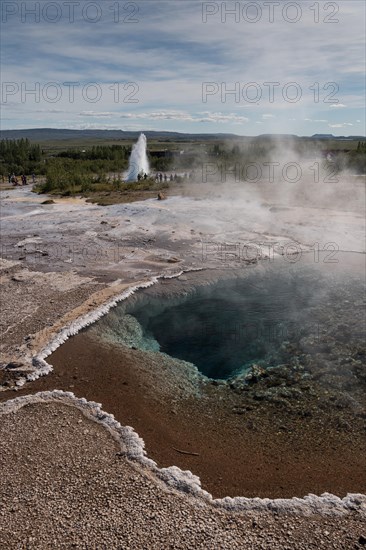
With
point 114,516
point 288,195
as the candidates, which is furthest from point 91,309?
point 288,195

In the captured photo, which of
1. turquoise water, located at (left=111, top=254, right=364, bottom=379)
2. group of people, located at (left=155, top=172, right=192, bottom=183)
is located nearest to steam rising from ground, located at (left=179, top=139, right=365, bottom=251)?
group of people, located at (left=155, top=172, right=192, bottom=183)

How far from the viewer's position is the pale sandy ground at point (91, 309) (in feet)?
22.7

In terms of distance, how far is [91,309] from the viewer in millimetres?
14977

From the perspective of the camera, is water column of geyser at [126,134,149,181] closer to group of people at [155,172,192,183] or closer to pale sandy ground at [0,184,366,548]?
group of people at [155,172,192,183]

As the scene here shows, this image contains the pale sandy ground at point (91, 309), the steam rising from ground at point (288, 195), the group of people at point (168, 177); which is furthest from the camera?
the group of people at point (168, 177)

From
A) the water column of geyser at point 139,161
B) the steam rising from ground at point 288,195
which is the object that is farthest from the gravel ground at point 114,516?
the water column of geyser at point 139,161

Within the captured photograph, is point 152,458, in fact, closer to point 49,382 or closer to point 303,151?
point 49,382

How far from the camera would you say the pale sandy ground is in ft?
22.7

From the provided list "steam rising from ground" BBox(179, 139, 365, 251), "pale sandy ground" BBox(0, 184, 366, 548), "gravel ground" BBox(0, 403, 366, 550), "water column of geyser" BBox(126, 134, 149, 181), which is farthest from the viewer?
"water column of geyser" BBox(126, 134, 149, 181)

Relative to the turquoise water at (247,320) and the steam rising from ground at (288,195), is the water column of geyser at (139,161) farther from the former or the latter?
the turquoise water at (247,320)

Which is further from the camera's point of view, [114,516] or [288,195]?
[288,195]

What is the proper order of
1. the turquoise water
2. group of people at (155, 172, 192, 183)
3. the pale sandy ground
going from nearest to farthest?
the pale sandy ground, the turquoise water, group of people at (155, 172, 192, 183)

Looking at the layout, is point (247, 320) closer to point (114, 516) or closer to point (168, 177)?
point (114, 516)

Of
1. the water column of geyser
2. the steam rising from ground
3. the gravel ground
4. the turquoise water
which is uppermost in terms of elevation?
the water column of geyser
